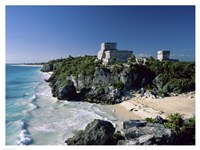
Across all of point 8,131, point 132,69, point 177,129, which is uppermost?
point 132,69

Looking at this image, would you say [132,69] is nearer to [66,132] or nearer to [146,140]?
[66,132]

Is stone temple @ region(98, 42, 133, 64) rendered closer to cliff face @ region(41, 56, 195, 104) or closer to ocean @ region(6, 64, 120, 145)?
cliff face @ region(41, 56, 195, 104)

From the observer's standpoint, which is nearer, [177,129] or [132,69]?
[177,129]

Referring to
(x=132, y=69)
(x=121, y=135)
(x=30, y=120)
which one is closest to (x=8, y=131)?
(x=30, y=120)

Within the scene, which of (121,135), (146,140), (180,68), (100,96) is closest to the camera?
(146,140)

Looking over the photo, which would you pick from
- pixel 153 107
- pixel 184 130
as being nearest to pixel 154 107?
pixel 153 107

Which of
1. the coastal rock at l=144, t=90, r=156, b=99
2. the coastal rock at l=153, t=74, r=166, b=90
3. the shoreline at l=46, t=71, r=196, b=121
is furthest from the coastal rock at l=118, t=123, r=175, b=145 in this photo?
the coastal rock at l=153, t=74, r=166, b=90

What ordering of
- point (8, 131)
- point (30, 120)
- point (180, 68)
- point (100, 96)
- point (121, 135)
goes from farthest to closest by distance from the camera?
point (180, 68), point (100, 96), point (30, 120), point (8, 131), point (121, 135)
